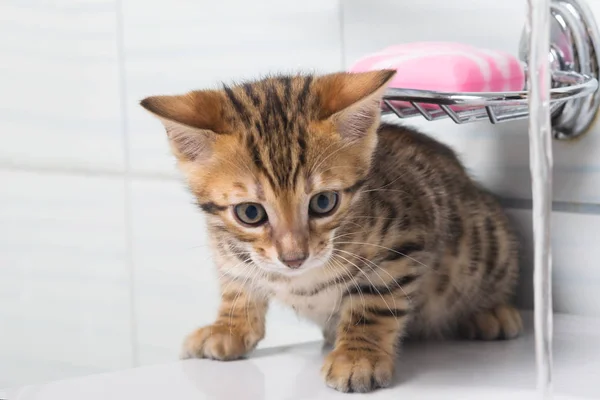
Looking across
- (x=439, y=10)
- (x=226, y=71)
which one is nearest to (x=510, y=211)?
(x=439, y=10)

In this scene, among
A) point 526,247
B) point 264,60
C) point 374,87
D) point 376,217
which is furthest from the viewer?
point 264,60

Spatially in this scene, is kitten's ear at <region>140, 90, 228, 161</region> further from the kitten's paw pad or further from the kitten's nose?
the kitten's paw pad

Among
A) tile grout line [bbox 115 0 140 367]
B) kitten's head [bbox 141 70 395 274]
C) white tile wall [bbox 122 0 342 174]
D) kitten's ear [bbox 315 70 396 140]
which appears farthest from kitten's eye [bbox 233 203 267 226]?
tile grout line [bbox 115 0 140 367]

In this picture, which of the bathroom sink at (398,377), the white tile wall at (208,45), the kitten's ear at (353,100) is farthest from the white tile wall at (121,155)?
the kitten's ear at (353,100)

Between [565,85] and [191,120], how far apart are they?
1.66ft

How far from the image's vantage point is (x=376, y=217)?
3.84 ft

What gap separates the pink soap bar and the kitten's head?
3.7 inches

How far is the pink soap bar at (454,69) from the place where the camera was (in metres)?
1.14

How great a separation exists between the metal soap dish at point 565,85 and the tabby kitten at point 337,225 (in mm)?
93

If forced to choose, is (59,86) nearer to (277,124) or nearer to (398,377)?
(277,124)

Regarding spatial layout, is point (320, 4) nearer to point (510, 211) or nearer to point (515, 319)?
point (510, 211)

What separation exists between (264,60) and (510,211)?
21.0 inches

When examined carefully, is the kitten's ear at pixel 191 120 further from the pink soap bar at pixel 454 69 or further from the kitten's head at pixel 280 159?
the pink soap bar at pixel 454 69

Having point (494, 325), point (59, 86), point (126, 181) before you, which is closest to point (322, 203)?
point (494, 325)
